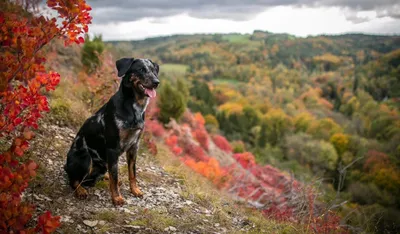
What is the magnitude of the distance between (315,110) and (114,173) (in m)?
85.0

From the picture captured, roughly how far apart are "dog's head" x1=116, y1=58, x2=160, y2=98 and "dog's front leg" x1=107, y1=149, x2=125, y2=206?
3.43ft

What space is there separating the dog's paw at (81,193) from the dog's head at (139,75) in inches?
71.5

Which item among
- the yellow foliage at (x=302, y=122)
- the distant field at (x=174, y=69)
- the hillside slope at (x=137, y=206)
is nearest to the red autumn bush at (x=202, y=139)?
the hillside slope at (x=137, y=206)

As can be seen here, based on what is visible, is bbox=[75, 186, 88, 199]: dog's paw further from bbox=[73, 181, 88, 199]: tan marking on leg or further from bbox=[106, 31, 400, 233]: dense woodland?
bbox=[106, 31, 400, 233]: dense woodland

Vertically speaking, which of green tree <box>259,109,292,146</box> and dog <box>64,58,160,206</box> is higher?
dog <box>64,58,160,206</box>

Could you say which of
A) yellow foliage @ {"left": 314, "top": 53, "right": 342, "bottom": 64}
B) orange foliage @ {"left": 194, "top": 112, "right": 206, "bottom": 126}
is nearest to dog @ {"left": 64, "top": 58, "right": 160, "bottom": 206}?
orange foliage @ {"left": 194, "top": 112, "right": 206, "bottom": 126}

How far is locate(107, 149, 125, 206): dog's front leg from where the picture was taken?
15.4 ft

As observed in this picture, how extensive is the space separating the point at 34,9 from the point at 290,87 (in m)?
113

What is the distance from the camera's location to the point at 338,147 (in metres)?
51.4

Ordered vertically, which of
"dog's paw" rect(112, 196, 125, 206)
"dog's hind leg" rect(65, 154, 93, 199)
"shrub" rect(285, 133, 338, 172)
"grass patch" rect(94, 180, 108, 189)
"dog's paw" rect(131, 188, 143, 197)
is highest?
"dog's hind leg" rect(65, 154, 93, 199)

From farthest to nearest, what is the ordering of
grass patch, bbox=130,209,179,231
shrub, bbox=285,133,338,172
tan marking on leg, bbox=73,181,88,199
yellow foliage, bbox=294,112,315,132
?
yellow foliage, bbox=294,112,315,132 < shrub, bbox=285,133,338,172 < tan marking on leg, bbox=73,181,88,199 < grass patch, bbox=130,209,179,231

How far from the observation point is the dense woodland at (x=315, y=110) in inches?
1348

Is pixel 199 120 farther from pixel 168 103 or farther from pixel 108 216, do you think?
pixel 108 216

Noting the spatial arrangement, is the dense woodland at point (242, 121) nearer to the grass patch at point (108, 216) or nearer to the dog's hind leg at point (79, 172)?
the dog's hind leg at point (79, 172)
